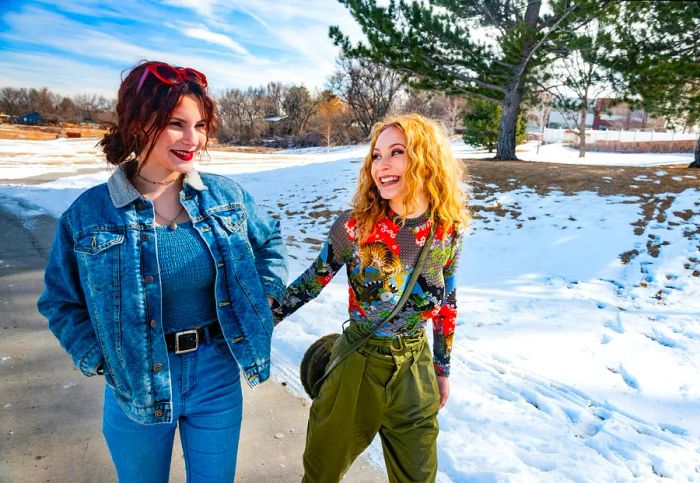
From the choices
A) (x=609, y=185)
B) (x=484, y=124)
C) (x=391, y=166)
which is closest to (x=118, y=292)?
(x=391, y=166)

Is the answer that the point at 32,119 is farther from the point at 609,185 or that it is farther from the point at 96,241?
the point at 96,241

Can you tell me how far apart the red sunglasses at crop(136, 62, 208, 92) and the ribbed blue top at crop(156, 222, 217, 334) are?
0.48 metres

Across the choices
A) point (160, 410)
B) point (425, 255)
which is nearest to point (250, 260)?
point (160, 410)

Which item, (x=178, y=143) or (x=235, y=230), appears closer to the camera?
(x=178, y=143)

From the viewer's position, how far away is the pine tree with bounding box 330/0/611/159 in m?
12.0

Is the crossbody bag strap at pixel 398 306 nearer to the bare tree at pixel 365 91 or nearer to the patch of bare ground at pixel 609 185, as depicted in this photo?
the patch of bare ground at pixel 609 185

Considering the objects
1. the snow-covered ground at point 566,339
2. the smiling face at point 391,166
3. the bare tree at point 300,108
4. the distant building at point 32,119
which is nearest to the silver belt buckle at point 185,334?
the smiling face at point 391,166

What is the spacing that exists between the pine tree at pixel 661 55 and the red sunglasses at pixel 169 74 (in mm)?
11132

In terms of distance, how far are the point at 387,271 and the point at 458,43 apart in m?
12.5

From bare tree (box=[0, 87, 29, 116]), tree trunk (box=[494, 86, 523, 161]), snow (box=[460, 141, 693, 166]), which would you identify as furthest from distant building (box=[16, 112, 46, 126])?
tree trunk (box=[494, 86, 523, 161])

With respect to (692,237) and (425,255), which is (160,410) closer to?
(425,255)

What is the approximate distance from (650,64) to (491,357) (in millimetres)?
10016

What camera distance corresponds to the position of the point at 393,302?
1.76 meters

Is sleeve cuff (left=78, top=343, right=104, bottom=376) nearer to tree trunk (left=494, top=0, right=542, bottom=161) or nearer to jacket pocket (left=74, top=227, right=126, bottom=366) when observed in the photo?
jacket pocket (left=74, top=227, right=126, bottom=366)
